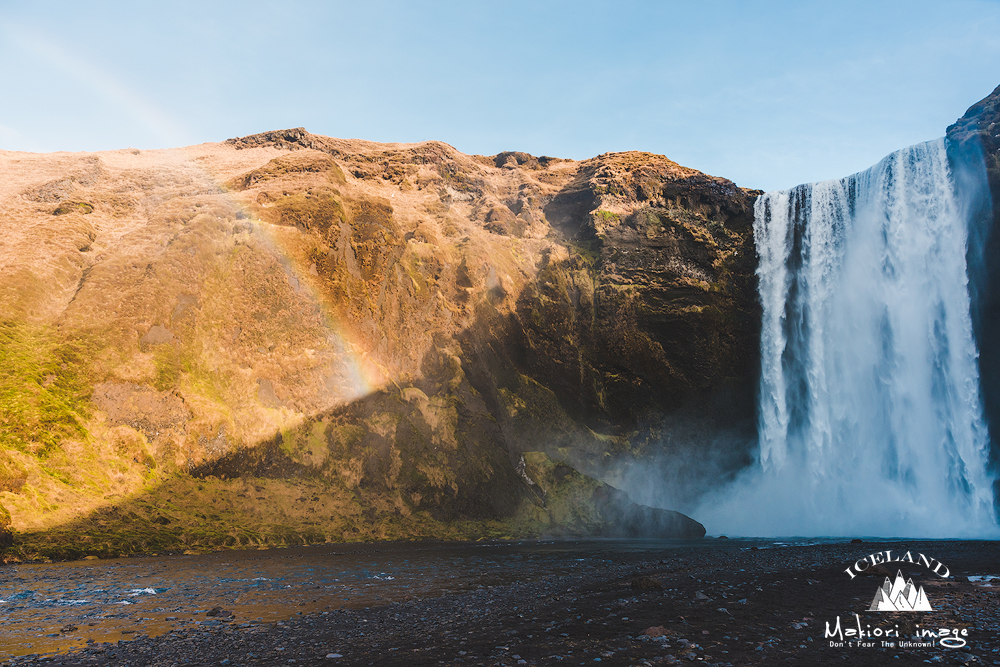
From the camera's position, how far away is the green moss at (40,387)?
26.6 meters

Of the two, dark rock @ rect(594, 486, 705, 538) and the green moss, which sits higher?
the green moss

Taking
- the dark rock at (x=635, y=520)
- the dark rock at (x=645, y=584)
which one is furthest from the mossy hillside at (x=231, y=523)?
the dark rock at (x=645, y=584)

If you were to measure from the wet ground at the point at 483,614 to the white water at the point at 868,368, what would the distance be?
22215mm

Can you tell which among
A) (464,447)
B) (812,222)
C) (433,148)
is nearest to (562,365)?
(464,447)

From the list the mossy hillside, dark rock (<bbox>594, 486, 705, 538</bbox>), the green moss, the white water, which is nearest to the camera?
the mossy hillside

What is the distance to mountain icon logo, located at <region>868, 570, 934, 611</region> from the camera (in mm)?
12375

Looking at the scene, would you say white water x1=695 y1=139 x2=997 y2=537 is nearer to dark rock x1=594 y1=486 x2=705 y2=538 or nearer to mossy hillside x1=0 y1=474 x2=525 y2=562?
dark rock x1=594 y1=486 x2=705 y2=538

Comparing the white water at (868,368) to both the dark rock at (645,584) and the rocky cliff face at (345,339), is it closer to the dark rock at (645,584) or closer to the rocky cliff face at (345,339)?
the rocky cliff face at (345,339)

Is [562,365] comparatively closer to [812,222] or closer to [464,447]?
[464,447]

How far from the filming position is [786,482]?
48344mm

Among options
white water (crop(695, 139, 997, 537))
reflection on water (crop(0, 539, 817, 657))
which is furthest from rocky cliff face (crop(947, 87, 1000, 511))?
reflection on water (crop(0, 539, 817, 657))

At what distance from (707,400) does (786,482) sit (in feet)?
31.7

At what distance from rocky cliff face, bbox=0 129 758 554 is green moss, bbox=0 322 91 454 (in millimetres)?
129

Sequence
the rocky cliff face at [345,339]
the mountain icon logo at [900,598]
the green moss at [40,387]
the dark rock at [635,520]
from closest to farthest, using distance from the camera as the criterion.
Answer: the mountain icon logo at [900,598] < the green moss at [40,387] < the rocky cliff face at [345,339] < the dark rock at [635,520]
